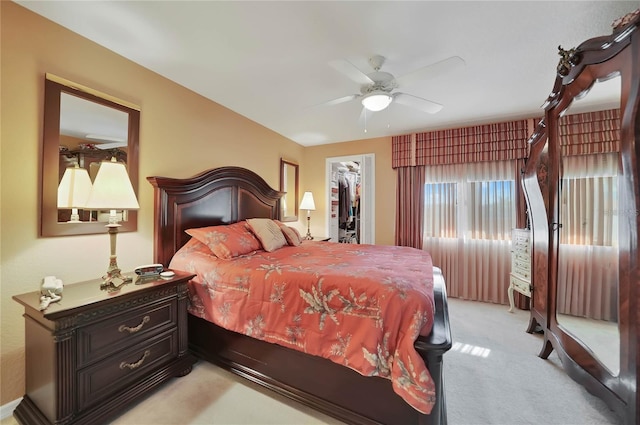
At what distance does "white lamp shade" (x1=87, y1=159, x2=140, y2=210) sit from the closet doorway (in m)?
3.35

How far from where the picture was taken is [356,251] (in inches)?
105

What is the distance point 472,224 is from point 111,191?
4.17 m

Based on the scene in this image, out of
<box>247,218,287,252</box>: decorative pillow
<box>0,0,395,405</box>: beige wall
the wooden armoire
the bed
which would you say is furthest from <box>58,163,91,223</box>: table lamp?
the wooden armoire

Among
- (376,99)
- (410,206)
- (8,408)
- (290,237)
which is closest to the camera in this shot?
(8,408)

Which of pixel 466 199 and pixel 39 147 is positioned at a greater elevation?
pixel 39 147

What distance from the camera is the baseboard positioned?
151 centimetres

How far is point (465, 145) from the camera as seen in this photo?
3.64 meters

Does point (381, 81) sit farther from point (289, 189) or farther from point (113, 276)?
point (289, 189)

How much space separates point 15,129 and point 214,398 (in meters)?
2.14

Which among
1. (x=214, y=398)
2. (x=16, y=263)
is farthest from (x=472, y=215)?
(x=16, y=263)

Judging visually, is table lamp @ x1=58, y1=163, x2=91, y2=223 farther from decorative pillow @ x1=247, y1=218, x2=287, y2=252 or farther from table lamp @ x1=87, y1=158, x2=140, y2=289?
decorative pillow @ x1=247, y1=218, x2=287, y2=252

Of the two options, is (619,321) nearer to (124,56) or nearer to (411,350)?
(411,350)

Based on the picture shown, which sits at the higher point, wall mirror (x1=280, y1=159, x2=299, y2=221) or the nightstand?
wall mirror (x1=280, y1=159, x2=299, y2=221)

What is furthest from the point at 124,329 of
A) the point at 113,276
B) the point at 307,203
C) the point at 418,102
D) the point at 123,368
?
the point at 307,203
